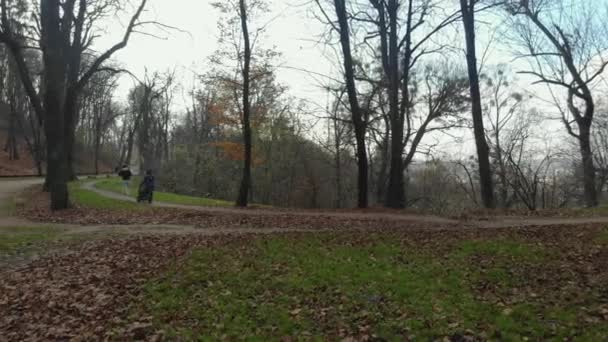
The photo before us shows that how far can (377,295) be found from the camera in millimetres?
6547

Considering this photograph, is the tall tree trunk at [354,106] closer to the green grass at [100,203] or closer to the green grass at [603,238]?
the green grass at [100,203]

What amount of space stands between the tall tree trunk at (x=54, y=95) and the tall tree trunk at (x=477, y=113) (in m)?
15.5

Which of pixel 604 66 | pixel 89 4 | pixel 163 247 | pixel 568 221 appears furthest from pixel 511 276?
pixel 89 4

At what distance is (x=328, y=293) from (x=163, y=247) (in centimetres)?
502

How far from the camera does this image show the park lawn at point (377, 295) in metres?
5.44

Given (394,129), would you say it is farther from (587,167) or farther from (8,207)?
(8,207)

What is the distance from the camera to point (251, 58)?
19312 mm

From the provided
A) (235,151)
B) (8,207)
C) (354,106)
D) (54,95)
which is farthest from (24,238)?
(235,151)

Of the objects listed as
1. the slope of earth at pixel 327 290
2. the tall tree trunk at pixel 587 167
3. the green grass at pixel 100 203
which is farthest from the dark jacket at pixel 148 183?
the tall tree trunk at pixel 587 167

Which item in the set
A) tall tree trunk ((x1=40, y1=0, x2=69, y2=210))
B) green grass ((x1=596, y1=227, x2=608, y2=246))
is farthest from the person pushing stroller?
green grass ((x1=596, y1=227, x2=608, y2=246))

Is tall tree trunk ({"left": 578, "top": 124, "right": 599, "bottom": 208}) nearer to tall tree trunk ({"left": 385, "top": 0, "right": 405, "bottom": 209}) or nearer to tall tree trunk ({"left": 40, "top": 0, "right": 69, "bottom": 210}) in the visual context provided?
tall tree trunk ({"left": 385, "top": 0, "right": 405, "bottom": 209})

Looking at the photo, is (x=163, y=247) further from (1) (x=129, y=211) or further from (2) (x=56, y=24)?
(2) (x=56, y=24)

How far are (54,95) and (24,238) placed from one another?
6.36 m

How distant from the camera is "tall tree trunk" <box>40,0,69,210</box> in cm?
1514
